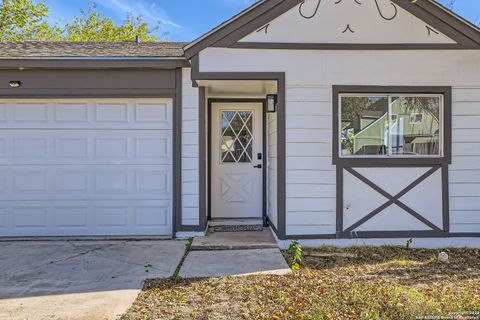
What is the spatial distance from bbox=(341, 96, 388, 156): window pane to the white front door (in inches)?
80.4

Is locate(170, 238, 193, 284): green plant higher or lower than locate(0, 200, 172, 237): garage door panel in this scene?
lower

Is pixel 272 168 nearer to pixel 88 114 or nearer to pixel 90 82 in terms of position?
pixel 88 114

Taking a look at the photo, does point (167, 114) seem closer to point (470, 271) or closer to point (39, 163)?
point (39, 163)

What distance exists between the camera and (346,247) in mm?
5719

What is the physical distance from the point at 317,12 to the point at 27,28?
1670 centimetres

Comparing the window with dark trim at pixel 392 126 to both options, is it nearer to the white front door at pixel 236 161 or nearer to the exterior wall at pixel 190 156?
the white front door at pixel 236 161

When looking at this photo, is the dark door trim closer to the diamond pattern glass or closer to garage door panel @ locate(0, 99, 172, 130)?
the diamond pattern glass

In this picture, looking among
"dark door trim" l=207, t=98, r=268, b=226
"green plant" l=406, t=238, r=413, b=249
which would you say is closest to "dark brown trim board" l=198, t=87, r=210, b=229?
"dark door trim" l=207, t=98, r=268, b=226

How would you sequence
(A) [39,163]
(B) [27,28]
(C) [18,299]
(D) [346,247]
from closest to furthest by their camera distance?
(C) [18,299] < (D) [346,247] < (A) [39,163] < (B) [27,28]

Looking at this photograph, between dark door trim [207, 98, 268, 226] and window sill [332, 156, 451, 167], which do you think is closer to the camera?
window sill [332, 156, 451, 167]

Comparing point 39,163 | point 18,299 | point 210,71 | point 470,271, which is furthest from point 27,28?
point 470,271

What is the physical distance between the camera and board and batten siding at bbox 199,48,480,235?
5.77m

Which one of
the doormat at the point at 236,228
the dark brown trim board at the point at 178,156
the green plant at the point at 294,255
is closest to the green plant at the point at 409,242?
the green plant at the point at 294,255

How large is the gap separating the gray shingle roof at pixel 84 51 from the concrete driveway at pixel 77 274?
3059mm
